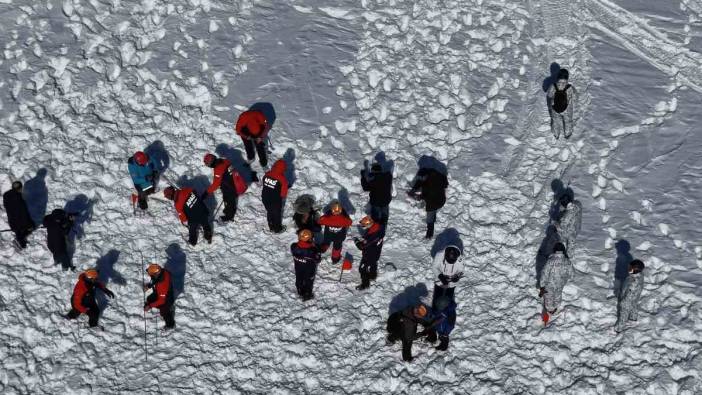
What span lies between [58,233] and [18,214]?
1161 millimetres

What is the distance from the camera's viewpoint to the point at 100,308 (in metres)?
14.4

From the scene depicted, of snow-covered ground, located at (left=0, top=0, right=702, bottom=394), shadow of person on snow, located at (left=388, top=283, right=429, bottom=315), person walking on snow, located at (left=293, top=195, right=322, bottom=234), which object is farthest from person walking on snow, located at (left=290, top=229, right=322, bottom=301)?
shadow of person on snow, located at (left=388, top=283, right=429, bottom=315)

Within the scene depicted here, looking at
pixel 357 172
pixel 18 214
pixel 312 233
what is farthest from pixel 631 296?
pixel 18 214

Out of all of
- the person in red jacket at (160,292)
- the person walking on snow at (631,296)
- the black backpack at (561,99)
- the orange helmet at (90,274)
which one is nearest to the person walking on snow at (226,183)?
the person in red jacket at (160,292)

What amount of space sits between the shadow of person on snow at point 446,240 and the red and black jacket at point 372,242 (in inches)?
70.7

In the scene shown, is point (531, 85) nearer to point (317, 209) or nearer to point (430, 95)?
point (430, 95)

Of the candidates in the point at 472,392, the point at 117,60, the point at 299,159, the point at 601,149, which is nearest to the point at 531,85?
the point at 601,149

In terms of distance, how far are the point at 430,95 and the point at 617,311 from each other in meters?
6.80

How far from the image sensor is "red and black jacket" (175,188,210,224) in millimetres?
14430

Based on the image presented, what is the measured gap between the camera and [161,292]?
44.5ft

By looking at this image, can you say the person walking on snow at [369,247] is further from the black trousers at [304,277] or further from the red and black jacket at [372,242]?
the black trousers at [304,277]

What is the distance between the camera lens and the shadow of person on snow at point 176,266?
14.9 meters

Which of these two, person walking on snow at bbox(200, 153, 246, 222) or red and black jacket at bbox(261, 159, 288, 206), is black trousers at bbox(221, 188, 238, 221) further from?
red and black jacket at bbox(261, 159, 288, 206)

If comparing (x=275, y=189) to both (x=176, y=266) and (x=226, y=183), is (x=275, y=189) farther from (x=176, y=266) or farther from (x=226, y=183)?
(x=176, y=266)
